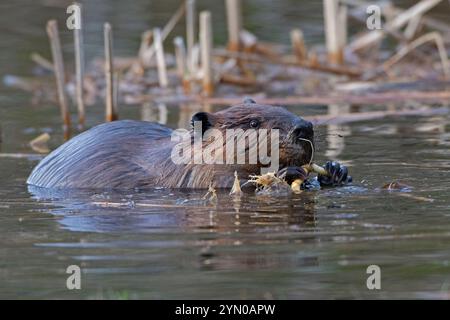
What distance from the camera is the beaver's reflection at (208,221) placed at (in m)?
4.17

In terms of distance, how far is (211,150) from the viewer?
222 inches

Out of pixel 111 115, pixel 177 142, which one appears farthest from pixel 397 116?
pixel 177 142

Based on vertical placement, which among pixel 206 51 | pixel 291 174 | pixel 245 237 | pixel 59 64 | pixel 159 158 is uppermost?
pixel 206 51

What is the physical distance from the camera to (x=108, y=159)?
19.3 ft

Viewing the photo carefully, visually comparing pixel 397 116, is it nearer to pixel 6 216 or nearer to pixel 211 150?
pixel 211 150

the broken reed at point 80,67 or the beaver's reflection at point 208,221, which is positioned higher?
the broken reed at point 80,67

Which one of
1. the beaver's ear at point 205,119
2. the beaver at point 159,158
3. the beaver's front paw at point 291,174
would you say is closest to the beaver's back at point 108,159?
the beaver at point 159,158

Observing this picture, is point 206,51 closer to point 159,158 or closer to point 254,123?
point 159,158

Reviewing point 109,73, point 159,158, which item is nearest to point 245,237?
point 159,158

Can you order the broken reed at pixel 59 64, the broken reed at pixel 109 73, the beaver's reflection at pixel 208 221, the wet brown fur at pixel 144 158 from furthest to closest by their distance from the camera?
the broken reed at pixel 59 64, the broken reed at pixel 109 73, the wet brown fur at pixel 144 158, the beaver's reflection at pixel 208 221

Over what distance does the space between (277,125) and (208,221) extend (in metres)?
0.80

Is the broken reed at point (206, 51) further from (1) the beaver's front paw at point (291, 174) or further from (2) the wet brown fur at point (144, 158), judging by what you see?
(1) the beaver's front paw at point (291, 174)

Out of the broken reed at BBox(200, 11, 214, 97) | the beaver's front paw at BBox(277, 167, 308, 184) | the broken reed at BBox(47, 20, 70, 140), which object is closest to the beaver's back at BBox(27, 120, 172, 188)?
the beaver's front paw at BBox(277, 167, 308, 184)
